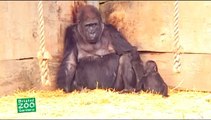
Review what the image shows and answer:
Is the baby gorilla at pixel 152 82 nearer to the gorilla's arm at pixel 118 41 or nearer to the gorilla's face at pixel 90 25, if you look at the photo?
the gorilla's arm at pixel 118 41

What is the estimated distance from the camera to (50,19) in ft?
18.6

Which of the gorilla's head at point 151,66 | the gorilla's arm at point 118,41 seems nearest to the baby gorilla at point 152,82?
the gorilla's head at point 151,66

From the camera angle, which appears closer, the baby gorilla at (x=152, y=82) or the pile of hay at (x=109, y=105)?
the pile of hay at (x=109, y=105)

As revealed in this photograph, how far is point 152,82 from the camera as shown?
17.1 ft

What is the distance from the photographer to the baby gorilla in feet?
16.9

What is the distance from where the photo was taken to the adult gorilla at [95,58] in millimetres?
5426

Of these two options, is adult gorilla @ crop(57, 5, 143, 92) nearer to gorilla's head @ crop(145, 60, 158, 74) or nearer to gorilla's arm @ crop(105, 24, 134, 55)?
gorilla's arm @ crop(105, 24, 134, 55)

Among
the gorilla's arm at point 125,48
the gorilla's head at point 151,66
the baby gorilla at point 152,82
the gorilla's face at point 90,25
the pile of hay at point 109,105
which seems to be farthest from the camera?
the gorilla's face at point 90,25

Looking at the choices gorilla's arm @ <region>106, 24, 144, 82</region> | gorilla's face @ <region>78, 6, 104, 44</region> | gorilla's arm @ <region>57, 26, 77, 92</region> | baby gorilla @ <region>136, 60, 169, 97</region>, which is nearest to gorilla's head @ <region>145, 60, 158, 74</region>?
baby gorilla @ <region>136, 60, 169, 97</region>

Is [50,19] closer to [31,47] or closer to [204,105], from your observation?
[31,47]

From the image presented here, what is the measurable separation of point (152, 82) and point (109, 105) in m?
1.12

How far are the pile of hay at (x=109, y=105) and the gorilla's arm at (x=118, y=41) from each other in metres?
0.68

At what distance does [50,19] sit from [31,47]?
51 centimetres

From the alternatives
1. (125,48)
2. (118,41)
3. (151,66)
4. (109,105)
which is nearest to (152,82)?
(151,66)
